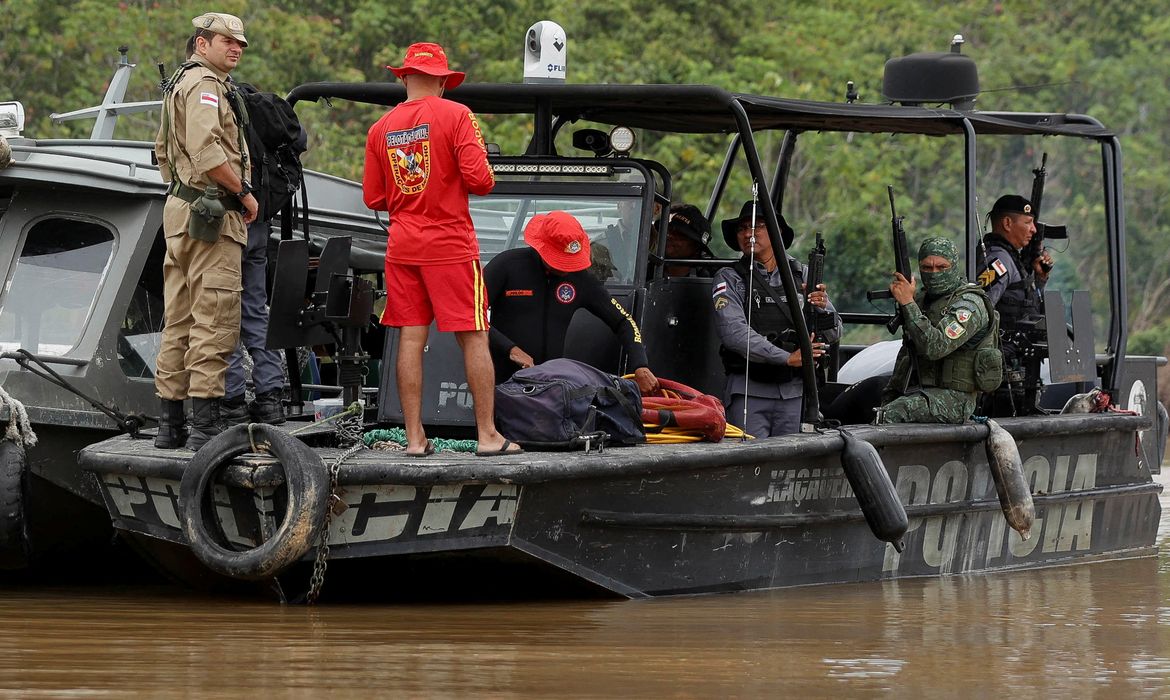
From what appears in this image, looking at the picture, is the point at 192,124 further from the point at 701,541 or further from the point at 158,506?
the point at 701,541

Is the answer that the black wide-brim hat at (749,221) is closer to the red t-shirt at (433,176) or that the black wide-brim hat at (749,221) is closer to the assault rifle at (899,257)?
the assault rifle at (899,257)

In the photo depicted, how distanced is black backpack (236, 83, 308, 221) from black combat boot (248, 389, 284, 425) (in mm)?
742

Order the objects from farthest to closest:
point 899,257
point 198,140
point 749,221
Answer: point 899,257
point 749,221
point 198,140

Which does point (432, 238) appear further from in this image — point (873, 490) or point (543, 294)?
point (873, 490)

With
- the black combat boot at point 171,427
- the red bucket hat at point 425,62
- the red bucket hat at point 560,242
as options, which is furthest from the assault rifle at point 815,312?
the black combat boot at point 171,427

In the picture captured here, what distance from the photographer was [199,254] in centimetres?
769

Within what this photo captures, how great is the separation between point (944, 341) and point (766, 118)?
1325mm

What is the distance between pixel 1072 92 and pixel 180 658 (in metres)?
20.9

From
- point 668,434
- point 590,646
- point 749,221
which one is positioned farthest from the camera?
point 749,221

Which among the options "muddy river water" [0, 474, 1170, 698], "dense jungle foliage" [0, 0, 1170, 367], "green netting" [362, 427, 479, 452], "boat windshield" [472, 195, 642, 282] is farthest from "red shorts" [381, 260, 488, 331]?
"dense jungle foliage" [0, 0, 1170, 367]

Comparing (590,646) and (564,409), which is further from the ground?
(564,409)

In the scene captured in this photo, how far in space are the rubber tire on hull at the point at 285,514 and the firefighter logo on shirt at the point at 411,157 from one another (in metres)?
1.08

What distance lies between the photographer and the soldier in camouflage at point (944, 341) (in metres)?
8.95

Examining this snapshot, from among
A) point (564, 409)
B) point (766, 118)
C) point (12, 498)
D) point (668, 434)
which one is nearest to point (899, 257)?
point (766, 118)
